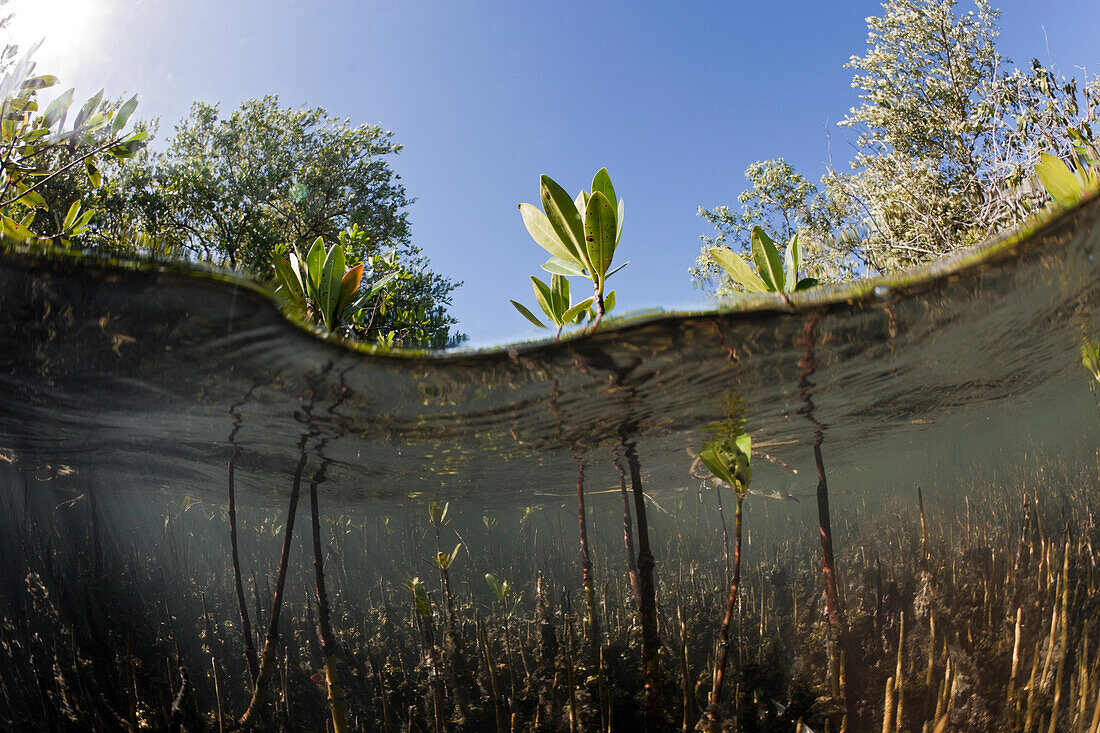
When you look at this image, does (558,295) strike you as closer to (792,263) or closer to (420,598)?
(792,263)

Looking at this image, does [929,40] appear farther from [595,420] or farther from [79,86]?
[79,86]

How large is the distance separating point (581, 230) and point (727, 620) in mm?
1867

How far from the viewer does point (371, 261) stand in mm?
4016

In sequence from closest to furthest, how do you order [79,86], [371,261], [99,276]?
[99,276] → [79,86] → [371,261]

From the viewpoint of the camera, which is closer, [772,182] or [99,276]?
[99,276]

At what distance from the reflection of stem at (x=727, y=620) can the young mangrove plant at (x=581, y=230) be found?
1254mm

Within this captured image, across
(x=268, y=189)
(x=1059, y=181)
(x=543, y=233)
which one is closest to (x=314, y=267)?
(x=543, y=233)

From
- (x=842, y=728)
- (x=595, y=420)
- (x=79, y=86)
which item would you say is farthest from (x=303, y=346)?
(x=842, y=728)

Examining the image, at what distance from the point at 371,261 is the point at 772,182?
45.6 ft

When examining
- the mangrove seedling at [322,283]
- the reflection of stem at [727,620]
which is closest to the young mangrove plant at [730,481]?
the reflection of stem at [727,620]

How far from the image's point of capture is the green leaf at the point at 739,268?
266cm

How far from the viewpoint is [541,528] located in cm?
365

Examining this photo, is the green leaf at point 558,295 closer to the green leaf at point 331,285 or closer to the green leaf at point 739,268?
the green leaf at point 739,268

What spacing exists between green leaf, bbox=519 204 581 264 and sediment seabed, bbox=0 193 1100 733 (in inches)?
17.6
